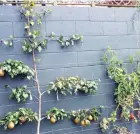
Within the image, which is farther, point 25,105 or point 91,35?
point 91,35

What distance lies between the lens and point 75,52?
2820mm

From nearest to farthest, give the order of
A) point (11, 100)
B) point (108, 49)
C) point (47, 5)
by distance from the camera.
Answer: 1. point (11, 100)
2. point (47, 5)
3. point (108, 49)

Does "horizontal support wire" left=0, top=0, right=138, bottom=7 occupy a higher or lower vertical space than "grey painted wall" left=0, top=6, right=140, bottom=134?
higher

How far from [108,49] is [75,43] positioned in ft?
1.33

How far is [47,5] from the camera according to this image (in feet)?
8.98

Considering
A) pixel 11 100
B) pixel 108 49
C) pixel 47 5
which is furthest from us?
pixel 108 49

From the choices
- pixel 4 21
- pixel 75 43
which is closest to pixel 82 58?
pixel 75 43

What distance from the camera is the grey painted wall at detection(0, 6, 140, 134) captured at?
99.0 inches

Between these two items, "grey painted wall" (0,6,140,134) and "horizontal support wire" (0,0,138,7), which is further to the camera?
"horizontal support wire" (0,0,138,7)

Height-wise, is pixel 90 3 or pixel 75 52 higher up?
pixel 90 3

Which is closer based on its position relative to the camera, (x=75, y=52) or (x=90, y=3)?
(x=75, y=52)

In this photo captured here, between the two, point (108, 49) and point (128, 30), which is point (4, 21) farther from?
Result: point (128, 30)

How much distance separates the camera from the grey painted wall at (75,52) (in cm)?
252

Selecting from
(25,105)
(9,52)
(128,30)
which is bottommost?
(25,105)
